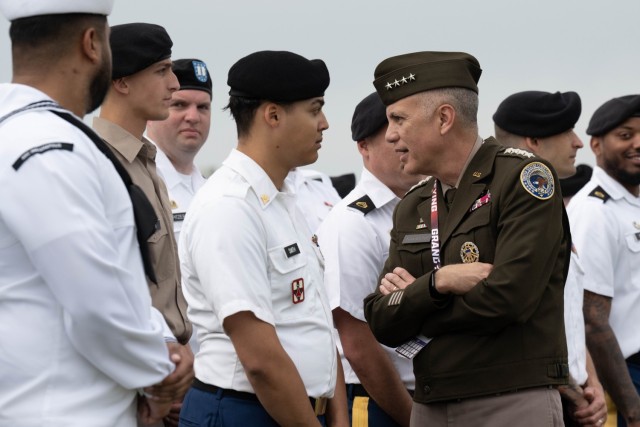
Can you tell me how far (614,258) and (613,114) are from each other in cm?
100

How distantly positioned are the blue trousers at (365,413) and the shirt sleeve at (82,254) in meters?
2.28

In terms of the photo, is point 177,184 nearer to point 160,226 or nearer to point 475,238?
point 160,226

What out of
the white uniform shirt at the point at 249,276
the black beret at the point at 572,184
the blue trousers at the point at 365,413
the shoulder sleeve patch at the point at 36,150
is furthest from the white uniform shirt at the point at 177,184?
the black beret at the point at 572,184

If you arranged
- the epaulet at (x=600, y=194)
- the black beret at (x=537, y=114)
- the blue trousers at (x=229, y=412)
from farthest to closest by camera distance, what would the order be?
1. the epaulet at (x=600, y=194)
2. the black beret at (x=537, y=114)
3. the blue trousers at (x=229, y=412)

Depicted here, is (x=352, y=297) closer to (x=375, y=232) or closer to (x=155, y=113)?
(x=375, y=232)

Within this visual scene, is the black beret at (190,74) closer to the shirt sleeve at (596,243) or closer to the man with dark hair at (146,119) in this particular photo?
the man with dark hair at (146,119)

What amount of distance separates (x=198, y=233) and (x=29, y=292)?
1123mm

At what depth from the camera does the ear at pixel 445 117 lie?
14.0 feet

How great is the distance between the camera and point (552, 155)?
5977 millimetres

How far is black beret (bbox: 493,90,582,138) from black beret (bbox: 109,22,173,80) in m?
2.27

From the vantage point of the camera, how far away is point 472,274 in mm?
3918

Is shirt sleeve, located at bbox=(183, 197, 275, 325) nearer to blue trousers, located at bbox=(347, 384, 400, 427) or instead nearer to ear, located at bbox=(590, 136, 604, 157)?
blue trousers, located at bbox=(347, 384, 400, 427)

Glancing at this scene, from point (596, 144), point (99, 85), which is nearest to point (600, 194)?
point (596, 144)

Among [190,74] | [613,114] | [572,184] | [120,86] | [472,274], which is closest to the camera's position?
[472,274]
